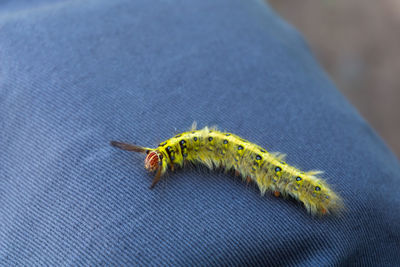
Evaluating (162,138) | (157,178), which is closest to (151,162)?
(157,178)

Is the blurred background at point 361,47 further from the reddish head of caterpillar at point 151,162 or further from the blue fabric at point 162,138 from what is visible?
the reddish head of caterpillar at point 151,162

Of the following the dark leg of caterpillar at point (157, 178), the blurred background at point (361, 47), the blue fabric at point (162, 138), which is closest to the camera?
the blue fabric at point (162, 138)

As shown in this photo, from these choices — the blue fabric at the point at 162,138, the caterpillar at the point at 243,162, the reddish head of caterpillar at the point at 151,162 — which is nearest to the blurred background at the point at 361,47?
the blue fabric at the point at 162,138

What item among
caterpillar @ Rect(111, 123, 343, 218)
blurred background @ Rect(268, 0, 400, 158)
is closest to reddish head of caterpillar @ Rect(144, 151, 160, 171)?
caterpillar @ Rect(111, 123, 343, 218)

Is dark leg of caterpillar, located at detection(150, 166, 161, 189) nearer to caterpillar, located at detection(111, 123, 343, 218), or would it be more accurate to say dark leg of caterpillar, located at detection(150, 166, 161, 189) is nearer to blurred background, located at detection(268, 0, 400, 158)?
caterpillar, located at detection(111, 123, 343, 218)

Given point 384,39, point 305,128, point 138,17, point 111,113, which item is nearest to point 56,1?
point 138,17

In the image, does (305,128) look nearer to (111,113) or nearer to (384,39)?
(111,113)

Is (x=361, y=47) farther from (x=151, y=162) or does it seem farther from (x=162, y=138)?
(x=151, y=162)
